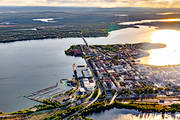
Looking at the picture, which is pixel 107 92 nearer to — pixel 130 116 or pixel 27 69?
pixel 130 116

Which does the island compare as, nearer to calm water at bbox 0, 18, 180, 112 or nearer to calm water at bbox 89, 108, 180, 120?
calm water at bbox 89, 108, 180, 120

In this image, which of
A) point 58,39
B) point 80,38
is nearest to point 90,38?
point 80,38

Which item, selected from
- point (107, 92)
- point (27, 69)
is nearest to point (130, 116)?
point (107, 92)

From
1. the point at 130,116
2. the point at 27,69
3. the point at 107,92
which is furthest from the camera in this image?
the point at 27,69

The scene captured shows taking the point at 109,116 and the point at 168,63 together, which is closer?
the point at 109,116

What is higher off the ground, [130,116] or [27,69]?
[27,69]

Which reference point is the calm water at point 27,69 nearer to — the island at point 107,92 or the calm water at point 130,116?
the island at point 107,92

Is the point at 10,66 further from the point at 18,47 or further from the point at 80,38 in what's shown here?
the point at 80,38

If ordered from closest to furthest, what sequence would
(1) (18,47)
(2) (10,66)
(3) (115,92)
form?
(3) (115,92) → (2) (10,66) → (1) (18,47)
